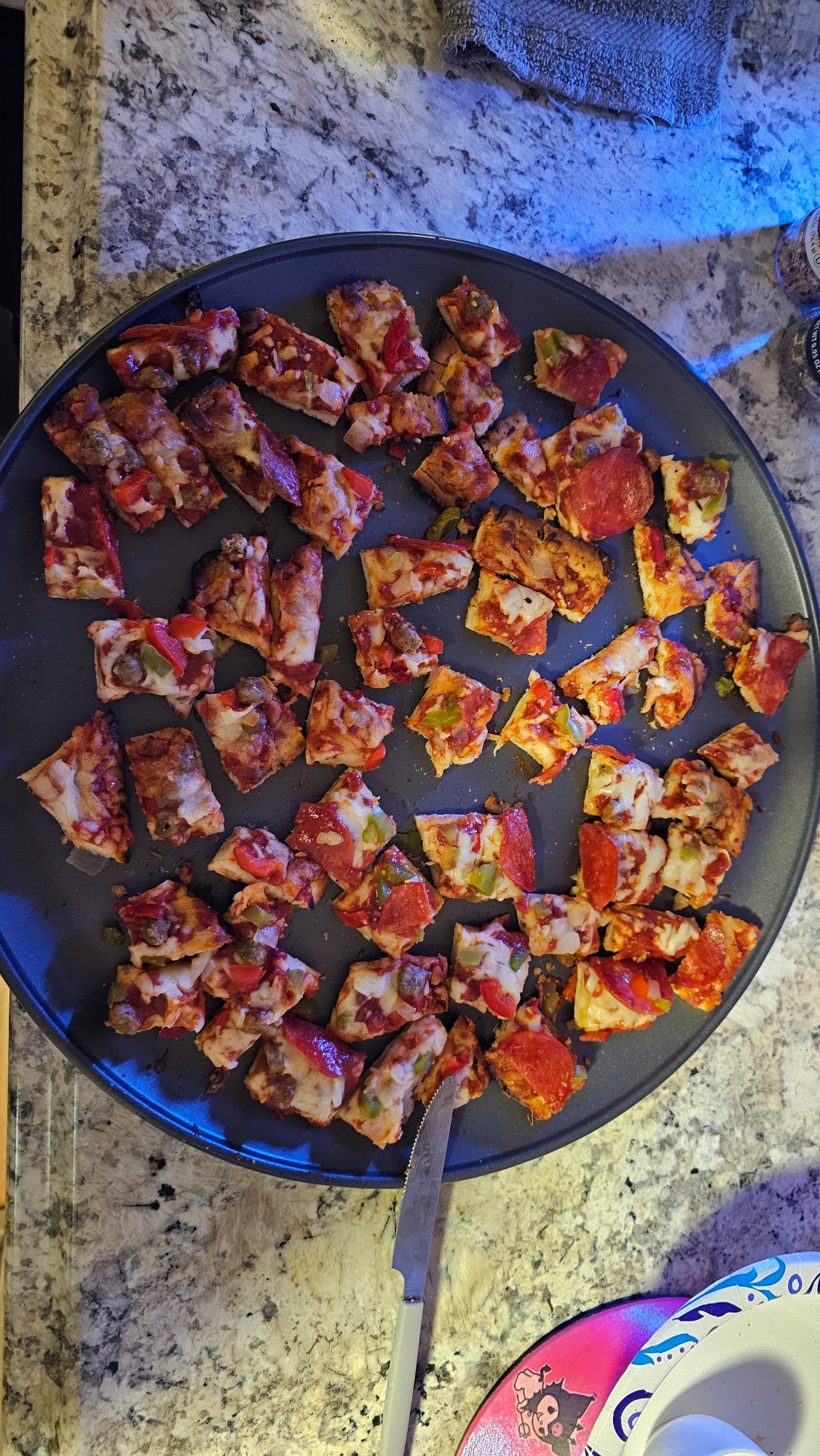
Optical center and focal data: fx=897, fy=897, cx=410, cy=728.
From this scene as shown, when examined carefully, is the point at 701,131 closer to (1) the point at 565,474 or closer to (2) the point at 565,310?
(2) the point at 565,310

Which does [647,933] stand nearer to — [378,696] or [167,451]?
[378,696]

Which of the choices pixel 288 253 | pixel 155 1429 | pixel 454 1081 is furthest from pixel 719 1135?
pixel 288 253

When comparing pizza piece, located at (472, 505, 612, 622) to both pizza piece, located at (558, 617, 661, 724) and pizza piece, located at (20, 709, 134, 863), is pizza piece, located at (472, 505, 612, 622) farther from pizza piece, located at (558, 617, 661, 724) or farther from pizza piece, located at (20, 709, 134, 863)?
pizza piece, located at (20, 709, 134, 863)

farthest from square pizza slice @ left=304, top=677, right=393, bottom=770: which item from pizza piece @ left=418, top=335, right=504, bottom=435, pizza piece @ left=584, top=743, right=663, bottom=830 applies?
pizza piece @ left=418, top=335, right=504, bottom=435

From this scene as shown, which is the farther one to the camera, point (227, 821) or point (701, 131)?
point (701, 131)

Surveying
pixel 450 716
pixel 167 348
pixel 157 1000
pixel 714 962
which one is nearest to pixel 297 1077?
pixel 157 1000
